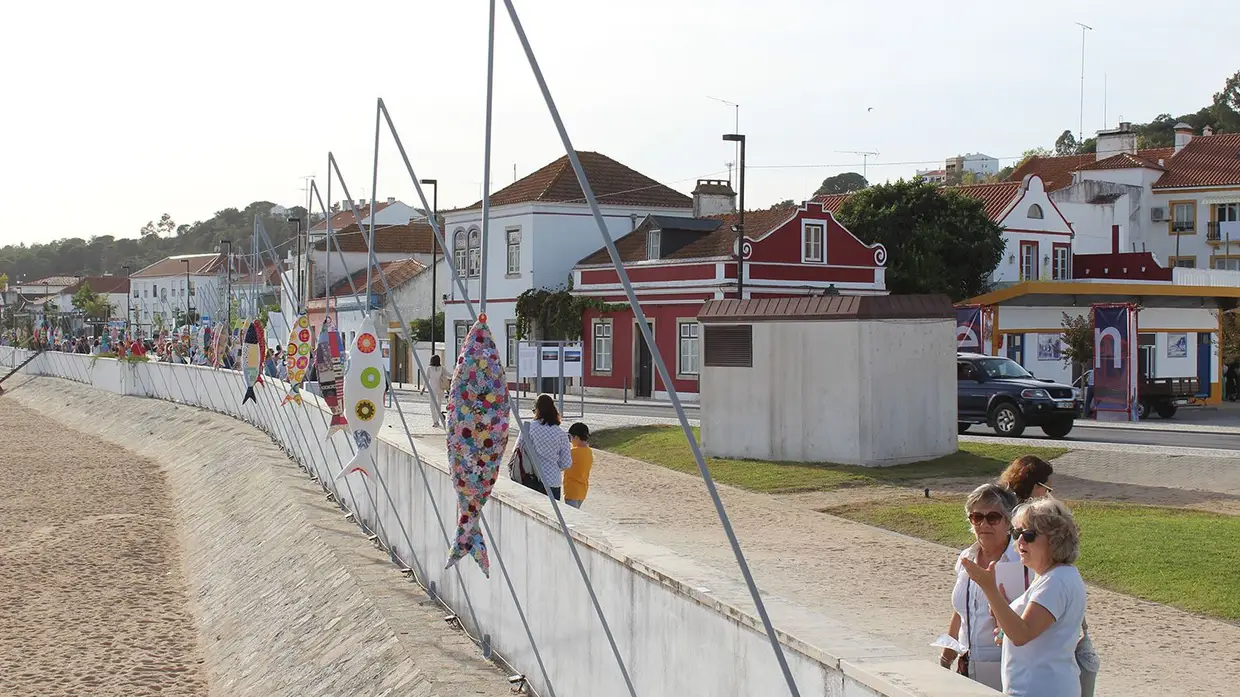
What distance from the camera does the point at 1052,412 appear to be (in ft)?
89.5

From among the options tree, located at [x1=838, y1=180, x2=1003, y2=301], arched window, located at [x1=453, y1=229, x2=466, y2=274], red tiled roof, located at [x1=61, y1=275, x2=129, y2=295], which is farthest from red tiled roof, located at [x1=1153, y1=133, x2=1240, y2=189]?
red tiled roof, located at [x1=61, y1=275, x2=129, y2=295]

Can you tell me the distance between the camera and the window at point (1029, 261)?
186ft

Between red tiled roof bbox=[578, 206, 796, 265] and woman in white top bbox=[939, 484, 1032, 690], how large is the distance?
39.1 metres

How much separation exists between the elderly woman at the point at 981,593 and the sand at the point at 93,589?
36.2 feet

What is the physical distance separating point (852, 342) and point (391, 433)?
26.0 ft

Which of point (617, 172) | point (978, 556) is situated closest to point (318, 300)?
point (617, 172)

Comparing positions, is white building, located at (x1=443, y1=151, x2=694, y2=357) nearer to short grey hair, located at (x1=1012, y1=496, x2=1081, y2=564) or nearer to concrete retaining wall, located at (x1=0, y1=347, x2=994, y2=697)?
concrete retaining wall, located at (x1=0, y1=347, x2=994, y2=697)

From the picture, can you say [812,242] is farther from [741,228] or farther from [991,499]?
[991,499]

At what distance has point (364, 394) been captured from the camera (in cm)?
1562

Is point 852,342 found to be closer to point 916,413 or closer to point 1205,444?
point 916,413

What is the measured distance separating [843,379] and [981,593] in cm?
1631

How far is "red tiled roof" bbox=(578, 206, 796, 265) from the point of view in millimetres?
46281

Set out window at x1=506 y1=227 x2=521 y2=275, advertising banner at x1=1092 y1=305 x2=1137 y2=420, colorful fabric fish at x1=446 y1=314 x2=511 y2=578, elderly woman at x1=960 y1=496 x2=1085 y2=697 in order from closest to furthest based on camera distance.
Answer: elderly woman at x1=960 y1=496 x2=1085 y2=697 → colorful fabric fish at x1=446 y1=314 x2=511 y2=578 → advertising banner at x1=1092 y1=305 x2=1137 y2=420 → window at x1=506 y1=227 x2=521 y2=275

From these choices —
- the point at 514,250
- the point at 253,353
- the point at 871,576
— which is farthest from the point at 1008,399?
the point at 514,250
